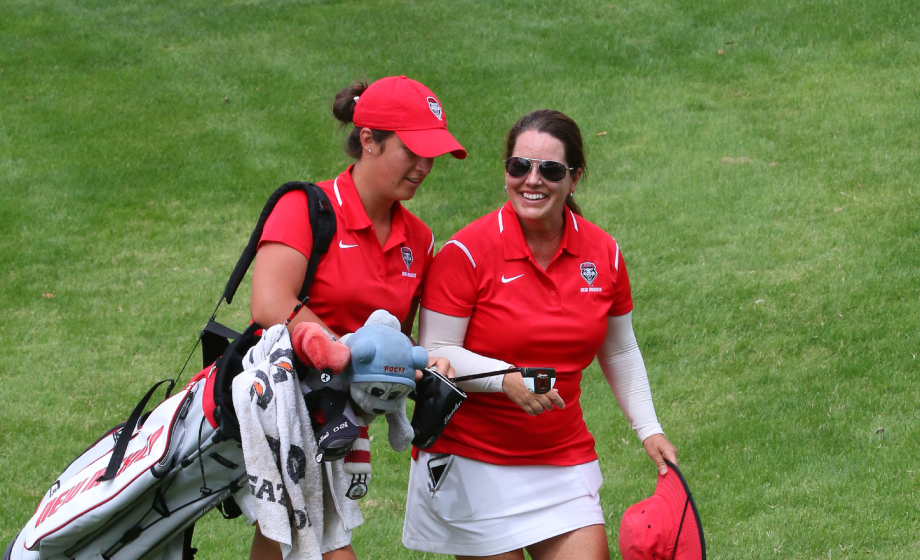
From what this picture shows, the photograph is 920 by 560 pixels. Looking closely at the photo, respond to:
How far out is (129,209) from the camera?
1072 centimetres

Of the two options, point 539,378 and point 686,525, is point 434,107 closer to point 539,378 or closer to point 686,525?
point 539,378

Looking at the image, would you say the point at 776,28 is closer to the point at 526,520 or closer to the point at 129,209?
the point at 129,209

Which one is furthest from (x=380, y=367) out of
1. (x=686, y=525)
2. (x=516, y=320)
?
(x=686, y=525)

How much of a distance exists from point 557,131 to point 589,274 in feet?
1.88

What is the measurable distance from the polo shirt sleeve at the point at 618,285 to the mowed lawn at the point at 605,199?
195 cm

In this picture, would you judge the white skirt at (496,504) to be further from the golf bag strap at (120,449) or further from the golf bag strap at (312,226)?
the golf bag strap at (120,449)

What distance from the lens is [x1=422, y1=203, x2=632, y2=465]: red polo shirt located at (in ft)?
12.1

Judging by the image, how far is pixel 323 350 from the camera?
281cm

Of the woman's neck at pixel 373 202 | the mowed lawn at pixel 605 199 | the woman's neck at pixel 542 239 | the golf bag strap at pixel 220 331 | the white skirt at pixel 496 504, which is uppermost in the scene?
the woman's neck at pixel 373 202

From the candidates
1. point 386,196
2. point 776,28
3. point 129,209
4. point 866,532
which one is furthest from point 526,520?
point 776,28

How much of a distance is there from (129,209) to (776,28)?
8.78m

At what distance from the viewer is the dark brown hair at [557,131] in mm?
3818

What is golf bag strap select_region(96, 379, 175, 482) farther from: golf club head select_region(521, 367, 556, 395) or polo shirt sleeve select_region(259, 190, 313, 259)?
Answer: golf club head select_region(521, 367, 556, 395)

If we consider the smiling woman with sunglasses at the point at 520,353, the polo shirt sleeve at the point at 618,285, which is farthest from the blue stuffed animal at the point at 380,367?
the polo shirt sleeve at the point at 618,285
